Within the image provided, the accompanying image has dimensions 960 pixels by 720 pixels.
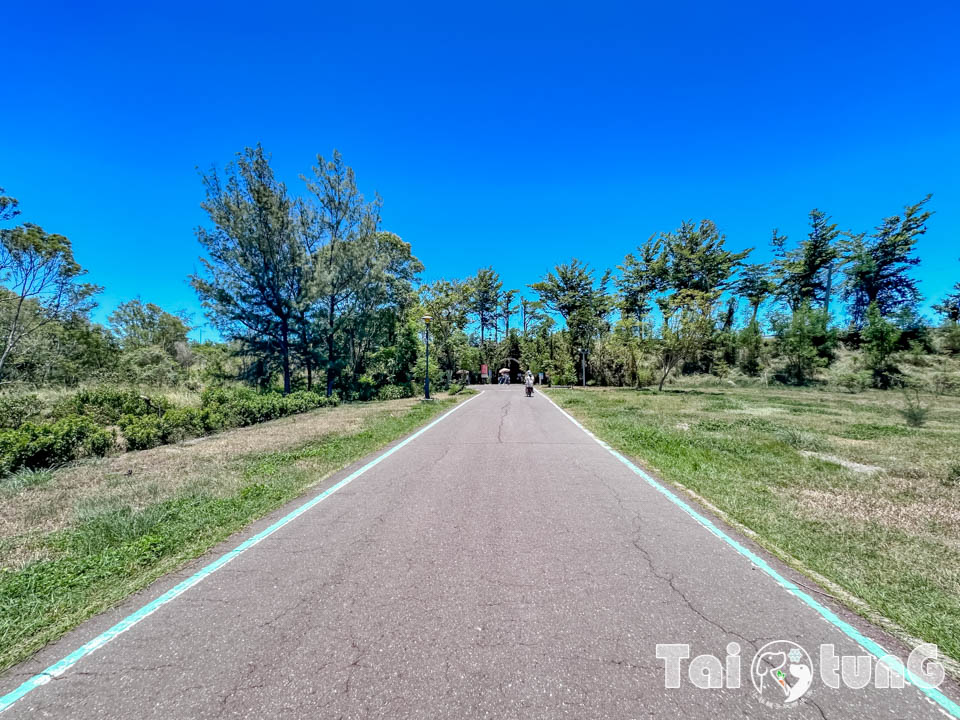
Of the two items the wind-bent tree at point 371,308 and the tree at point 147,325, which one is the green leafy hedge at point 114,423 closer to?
the wind-bent tree at point 371,308

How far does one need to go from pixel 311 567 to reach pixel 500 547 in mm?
1711

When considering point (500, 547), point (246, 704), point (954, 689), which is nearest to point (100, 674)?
point (246, 704)

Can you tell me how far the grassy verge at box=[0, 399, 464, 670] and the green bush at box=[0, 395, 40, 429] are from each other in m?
4.65

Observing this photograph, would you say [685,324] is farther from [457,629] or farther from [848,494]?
[457,629]

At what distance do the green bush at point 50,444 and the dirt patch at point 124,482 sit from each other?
1.46 ft

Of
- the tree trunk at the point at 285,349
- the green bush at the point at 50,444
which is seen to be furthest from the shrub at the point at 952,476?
the tree trunk at the point at 285,349

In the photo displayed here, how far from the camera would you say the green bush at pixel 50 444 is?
6324 millimetres

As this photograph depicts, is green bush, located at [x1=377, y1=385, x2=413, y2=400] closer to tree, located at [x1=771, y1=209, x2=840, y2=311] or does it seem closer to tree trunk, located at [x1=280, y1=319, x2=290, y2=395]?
tree trunk, located at [x1=280, y1=319, x2=290, y2=395]

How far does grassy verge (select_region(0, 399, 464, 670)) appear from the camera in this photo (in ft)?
8.73

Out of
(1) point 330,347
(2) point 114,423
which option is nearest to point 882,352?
(1) point 330,347

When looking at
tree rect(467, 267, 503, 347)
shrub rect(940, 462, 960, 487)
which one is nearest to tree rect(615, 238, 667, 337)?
tree rect(467, 267, 503, 347)

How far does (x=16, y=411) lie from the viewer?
9164mm

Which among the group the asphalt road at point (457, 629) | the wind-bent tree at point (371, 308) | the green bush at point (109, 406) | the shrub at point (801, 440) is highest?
the wind-bent tree at point (371, 308)

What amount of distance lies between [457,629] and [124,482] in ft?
21.2
